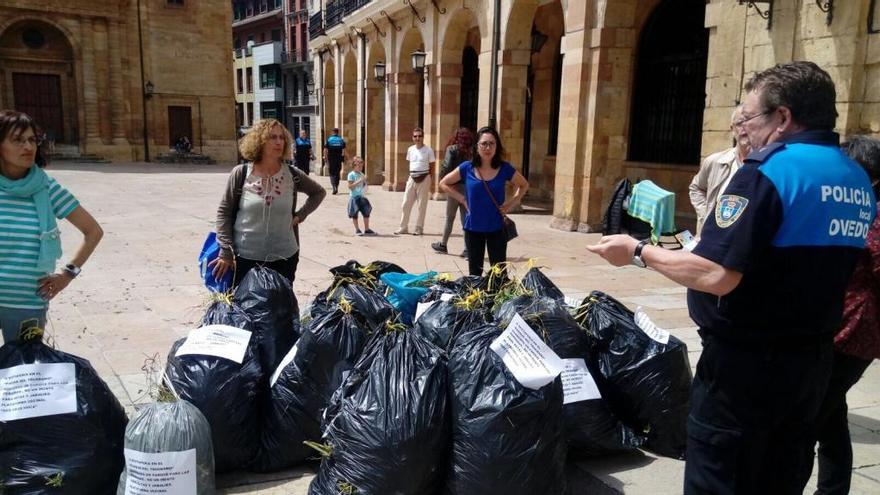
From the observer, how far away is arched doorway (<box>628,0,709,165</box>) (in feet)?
36.7

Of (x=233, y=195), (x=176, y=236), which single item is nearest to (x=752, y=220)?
(x=233, y=195)

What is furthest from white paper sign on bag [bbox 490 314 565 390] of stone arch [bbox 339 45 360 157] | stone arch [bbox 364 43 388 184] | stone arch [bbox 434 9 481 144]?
stone arch [bbox 339 45 360 157]

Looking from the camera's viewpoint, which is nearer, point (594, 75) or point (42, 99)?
point (594, 75)

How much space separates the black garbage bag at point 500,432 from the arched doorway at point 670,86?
381 inches

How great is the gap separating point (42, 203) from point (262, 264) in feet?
4.43

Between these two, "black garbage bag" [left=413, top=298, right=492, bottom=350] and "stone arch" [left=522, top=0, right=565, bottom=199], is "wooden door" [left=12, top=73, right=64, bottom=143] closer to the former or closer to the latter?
"stone arch" [left=522, top=0, right=565, bottom=199]

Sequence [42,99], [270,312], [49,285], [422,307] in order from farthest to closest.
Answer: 1. [42,99]
2. [422,307]
3. [270,312]
4. [49,285]

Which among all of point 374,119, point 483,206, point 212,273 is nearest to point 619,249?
point 212,273

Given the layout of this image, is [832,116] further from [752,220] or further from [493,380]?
[493,380]

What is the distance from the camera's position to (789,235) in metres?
1.77

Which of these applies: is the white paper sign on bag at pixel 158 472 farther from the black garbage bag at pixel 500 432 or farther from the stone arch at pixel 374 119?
the stone arch at pixel 374 119

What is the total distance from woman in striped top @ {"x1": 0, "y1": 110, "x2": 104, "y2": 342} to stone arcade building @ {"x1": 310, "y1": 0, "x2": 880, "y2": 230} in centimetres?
681

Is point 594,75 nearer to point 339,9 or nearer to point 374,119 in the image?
point 374,119

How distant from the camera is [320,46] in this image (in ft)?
85.4
